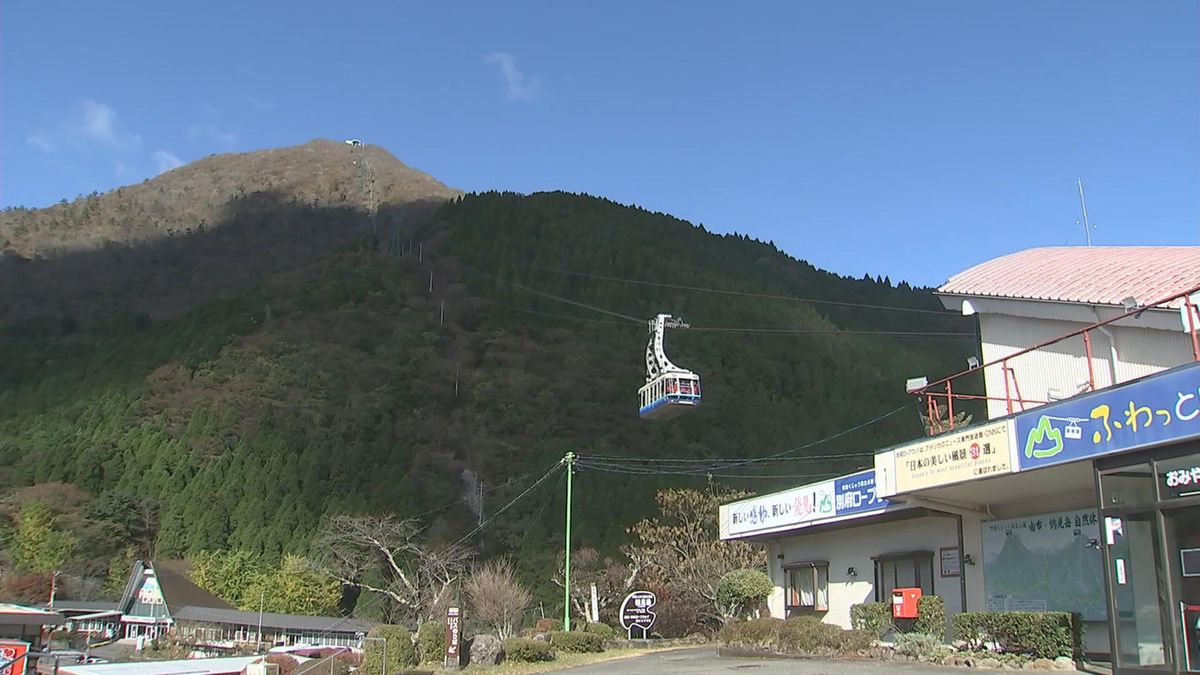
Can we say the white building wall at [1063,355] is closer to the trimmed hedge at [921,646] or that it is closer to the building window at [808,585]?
the trimmed hedge at [921,646]

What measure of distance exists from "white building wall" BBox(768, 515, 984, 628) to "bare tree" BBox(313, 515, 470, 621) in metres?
24.2

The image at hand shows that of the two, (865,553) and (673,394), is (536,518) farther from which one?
(865,553)

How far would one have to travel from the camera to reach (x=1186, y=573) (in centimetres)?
1142

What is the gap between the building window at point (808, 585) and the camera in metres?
23.2

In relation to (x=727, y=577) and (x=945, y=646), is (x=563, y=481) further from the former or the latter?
(x=945, y=646)

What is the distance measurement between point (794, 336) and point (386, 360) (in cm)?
4493

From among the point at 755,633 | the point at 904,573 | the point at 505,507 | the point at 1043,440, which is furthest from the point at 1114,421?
the point at 505,507

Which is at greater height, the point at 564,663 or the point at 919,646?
the point at 919,646

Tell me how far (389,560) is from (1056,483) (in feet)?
126

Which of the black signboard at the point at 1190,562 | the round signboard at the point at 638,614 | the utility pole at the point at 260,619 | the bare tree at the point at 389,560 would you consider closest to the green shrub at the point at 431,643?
the round signboard at the point at 638,614

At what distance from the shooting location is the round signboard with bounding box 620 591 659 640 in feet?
93.5

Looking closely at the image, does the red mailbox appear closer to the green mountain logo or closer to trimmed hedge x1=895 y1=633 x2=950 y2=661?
trimmed hedge x1=895 y1=633 x2=950 y2=661

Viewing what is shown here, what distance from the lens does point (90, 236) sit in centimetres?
16038

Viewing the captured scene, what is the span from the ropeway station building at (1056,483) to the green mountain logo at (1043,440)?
0.10 ft
